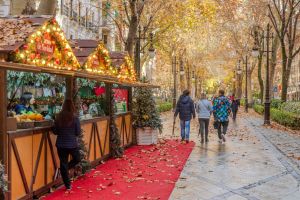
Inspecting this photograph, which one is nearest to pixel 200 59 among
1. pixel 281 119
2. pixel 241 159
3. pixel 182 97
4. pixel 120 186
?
pixel 281 119

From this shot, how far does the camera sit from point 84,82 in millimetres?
14500

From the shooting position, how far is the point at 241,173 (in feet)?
38.4

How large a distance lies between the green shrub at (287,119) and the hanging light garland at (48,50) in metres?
17.9

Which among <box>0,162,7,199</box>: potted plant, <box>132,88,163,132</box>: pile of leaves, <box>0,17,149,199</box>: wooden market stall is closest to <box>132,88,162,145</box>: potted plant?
<box>132,88,163,132</box>: pile of leaves

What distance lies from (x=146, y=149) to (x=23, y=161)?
29.3ft

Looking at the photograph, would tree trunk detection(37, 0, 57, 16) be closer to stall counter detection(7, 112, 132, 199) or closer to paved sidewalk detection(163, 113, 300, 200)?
stall counter detection(7, 112, 132, 199)

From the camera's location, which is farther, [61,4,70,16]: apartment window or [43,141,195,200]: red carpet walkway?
[61,4,70,16]: apartment window

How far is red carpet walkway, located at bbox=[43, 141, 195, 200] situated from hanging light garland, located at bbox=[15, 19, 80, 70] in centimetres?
235

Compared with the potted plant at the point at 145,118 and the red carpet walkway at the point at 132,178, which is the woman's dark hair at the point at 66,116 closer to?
the red carpet walkway at the point at 132,178

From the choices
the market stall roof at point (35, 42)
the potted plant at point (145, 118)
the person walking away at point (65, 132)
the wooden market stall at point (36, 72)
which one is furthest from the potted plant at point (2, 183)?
the potted plant at point (145, 118)

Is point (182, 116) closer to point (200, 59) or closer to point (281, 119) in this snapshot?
point (281, 119)

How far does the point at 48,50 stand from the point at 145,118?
30.8ft

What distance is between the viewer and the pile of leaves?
60.4ft

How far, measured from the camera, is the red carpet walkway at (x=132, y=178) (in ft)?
30.3
